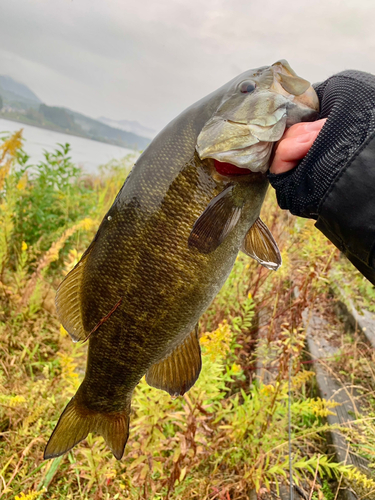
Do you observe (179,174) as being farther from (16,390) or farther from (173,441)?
(16,390)

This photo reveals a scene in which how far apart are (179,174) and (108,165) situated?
20.3 ft

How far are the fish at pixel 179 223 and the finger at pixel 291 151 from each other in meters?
0.05

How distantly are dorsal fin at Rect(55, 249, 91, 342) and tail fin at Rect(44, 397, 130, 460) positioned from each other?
356 mm

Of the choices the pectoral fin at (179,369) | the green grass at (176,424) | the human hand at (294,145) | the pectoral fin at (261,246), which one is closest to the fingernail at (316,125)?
the human hand at (294,145)

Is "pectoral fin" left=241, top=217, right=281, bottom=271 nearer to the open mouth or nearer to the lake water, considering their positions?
the open mouth

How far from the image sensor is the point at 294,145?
1.31 metres

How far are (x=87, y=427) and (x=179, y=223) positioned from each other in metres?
1.12

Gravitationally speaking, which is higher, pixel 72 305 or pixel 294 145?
pixel 294 145

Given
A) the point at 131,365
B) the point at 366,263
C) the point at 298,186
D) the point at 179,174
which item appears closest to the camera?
the point at 366,263

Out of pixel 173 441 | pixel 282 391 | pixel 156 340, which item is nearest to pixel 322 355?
pixel 282 391

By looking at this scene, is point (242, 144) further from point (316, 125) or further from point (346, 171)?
point (346, 171)

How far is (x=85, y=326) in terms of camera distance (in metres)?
1.63

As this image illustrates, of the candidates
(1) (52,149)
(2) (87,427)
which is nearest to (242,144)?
(2) (87,427)

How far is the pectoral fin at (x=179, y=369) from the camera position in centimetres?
167
